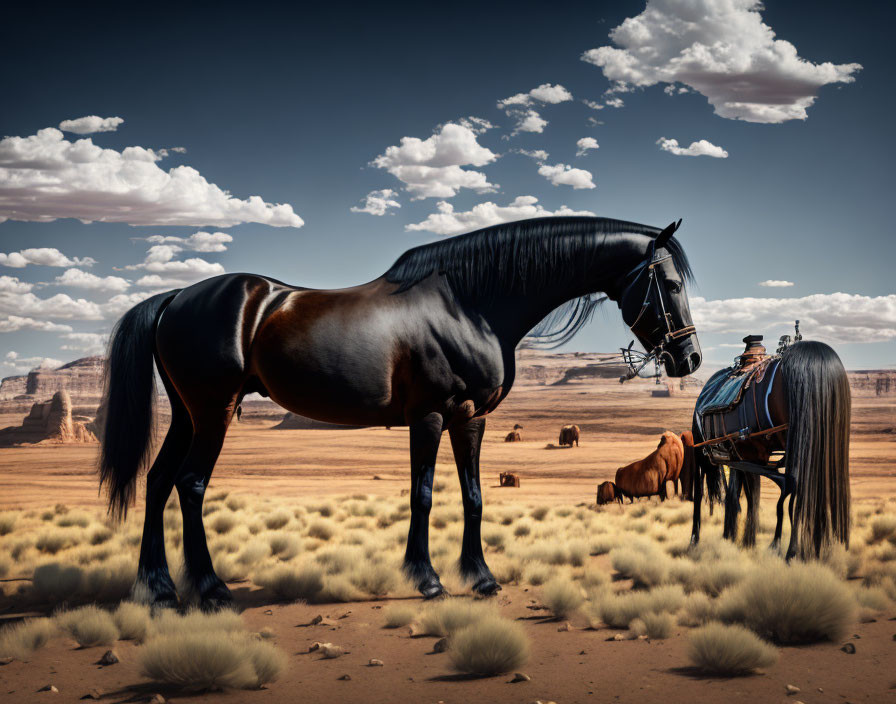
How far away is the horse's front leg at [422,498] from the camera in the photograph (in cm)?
621

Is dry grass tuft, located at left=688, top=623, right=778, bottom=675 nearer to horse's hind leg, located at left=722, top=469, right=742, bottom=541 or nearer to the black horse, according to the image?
the black horse

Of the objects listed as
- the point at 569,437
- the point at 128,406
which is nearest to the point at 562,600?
the point at 128,406

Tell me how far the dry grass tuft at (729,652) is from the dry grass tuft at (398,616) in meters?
2.27

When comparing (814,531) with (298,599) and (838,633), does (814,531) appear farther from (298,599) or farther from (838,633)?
(298,599)

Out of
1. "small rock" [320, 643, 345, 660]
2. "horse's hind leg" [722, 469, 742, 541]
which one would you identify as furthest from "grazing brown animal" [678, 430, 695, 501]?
"small rock" [320, 643, 345, 660]

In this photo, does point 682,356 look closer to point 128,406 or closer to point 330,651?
point 330,651

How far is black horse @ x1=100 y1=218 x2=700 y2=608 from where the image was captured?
6254 mm

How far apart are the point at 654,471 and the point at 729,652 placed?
36.3ft

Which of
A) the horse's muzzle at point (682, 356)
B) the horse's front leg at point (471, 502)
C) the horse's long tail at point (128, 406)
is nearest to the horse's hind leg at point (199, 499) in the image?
the horse's long tail at point (128, 406)

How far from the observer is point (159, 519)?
21.5ft

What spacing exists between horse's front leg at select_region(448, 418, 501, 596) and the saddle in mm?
3029

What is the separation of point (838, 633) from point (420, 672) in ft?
10.4

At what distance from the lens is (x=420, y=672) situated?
4.66 m

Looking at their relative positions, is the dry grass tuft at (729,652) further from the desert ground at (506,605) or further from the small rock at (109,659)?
the small rock at (109,659)
